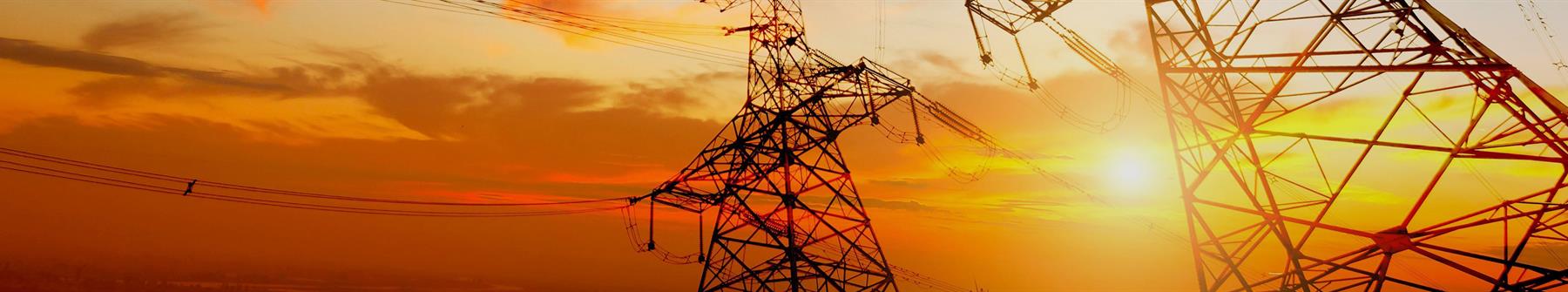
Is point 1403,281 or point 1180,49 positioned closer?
point 1403,281

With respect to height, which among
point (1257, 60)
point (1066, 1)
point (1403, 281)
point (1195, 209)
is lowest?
point (1403, 281)

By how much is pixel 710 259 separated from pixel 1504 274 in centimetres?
1753

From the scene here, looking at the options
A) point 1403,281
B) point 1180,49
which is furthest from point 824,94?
point 1403,281

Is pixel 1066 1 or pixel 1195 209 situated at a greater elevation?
pixel 1066 1

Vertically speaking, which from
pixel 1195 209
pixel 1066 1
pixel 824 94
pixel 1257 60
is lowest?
pixel 1195 209

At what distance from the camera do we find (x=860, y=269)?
23.1 metres

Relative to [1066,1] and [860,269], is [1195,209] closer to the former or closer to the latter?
[1066,1]

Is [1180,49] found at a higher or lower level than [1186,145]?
higher

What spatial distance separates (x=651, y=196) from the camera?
943 inches

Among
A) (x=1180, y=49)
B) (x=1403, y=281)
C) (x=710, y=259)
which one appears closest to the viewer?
(x=1403, y=281)

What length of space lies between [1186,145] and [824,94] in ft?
34.4

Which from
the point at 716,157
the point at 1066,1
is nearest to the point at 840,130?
the point at 716,157

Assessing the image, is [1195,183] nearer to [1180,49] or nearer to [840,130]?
[1180,49]

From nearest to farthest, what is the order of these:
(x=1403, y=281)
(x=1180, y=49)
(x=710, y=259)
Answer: (x=1403, y=281)
(x=1180, y=49)
(x=710, y=259)
